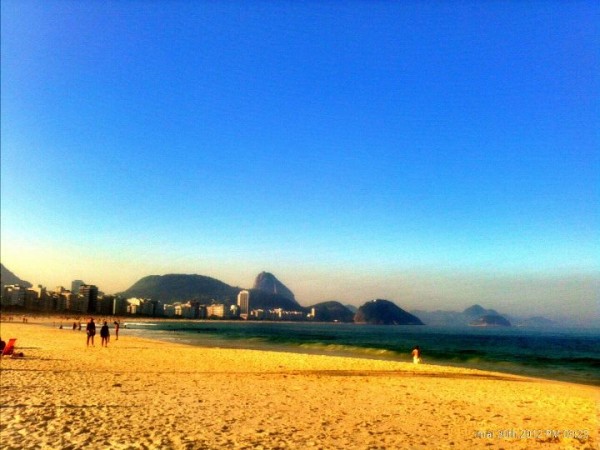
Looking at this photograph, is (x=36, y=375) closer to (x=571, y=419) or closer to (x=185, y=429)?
(x=185, y=429)

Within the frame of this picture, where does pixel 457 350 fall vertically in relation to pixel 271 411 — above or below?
below

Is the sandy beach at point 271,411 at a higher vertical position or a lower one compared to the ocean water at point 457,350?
higher

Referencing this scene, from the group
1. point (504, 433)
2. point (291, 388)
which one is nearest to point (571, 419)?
point (504, 433)

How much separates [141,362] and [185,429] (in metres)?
13.9

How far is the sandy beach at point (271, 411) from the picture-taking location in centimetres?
798

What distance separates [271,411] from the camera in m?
10.6

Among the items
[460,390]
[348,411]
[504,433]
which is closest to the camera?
[504,433]

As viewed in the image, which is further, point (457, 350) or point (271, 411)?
point (457, 350)

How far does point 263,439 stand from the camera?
7.99 meters

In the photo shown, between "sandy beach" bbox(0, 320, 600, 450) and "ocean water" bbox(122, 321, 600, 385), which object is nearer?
"sandy beach" bbox(0, 320, 600, 450)

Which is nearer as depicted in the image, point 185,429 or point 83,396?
point 185,429

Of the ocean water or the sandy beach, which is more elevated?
the sandy beach

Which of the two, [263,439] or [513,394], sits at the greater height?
[263,439]

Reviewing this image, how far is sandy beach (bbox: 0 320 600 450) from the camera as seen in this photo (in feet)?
26.2
